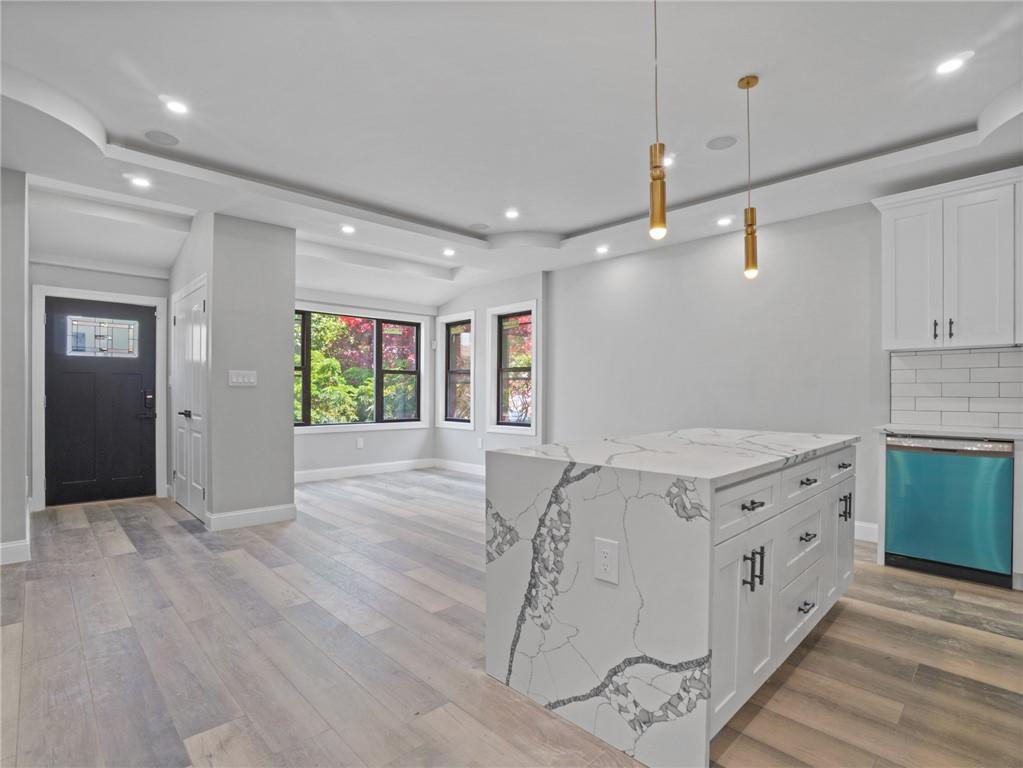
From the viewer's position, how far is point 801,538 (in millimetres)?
2150

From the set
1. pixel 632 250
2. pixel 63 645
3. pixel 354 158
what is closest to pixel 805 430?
pixel 632 250

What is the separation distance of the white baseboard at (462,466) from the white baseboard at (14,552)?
4390 millimetres

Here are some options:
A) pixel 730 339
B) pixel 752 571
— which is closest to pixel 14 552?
pixel 752 571

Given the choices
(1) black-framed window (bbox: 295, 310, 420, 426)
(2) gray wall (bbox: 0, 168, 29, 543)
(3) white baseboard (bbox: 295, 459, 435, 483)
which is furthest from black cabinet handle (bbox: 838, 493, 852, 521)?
(1) black-framed window (bbox: 295, 310, 420, 426)

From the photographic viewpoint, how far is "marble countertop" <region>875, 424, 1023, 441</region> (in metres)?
3.10

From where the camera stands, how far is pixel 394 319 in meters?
7.37

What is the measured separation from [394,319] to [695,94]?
5.33 meters

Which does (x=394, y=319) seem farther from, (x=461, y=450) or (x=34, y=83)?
(x=34, y=83)

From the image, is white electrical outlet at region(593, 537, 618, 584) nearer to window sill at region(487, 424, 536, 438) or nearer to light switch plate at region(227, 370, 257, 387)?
light switch plate at region(227, 370, 257, 387)

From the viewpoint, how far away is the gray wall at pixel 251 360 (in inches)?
167

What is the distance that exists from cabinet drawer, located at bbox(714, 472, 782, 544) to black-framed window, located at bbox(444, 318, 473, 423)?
5.48 m

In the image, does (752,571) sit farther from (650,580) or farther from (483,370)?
(483,370)

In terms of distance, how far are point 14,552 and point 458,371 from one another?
492cm

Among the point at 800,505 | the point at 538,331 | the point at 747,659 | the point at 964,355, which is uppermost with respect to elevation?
the point at 538,331
